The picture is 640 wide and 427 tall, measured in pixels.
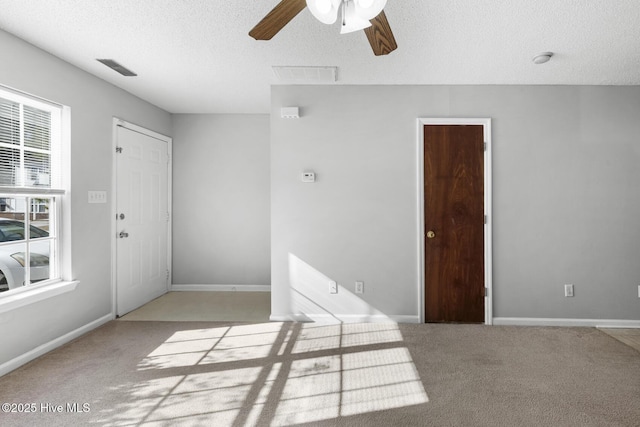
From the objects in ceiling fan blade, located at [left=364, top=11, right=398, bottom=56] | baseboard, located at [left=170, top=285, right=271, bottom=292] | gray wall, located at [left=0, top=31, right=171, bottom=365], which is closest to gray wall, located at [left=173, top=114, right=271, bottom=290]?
baseboard, located at [left=170, top=285, right=271, bottom=292]

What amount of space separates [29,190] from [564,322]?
4.96m

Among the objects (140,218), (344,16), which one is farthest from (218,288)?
(344,16)

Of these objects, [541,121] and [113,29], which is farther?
[541,121]

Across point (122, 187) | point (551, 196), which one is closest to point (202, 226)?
point (122, 187)

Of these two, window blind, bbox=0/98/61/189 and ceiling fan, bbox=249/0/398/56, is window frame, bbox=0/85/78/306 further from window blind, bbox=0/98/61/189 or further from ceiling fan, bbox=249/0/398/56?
ceiling fan, bbox=249/0/398/56

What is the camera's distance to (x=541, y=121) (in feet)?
11.0

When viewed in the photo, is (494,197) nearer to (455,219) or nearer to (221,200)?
(455,219)

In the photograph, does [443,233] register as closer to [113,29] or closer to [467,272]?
[467,272]

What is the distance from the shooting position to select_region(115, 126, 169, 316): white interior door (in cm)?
362

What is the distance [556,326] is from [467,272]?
1.04m

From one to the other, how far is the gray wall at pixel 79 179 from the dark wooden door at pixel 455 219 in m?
3.25

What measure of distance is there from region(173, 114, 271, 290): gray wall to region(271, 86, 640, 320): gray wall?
1.29m

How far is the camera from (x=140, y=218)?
13.0 feet

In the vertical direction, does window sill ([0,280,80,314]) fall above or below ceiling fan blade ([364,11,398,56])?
below
